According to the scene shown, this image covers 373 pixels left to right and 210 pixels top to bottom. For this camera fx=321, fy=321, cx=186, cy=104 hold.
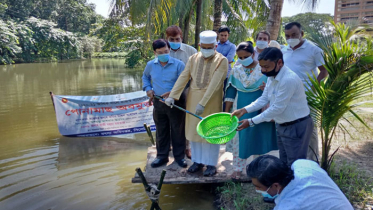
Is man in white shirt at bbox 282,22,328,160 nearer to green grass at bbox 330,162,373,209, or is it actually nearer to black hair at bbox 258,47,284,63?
green grass at bbox 330,162,373,209

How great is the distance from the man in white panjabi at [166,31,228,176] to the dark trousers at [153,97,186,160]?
0.23 metres

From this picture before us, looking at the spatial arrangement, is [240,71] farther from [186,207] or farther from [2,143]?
[2,143]

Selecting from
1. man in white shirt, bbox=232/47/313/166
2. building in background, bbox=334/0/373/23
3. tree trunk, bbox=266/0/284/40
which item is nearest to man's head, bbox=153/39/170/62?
man in white shirt, bbox=232/47/313/166

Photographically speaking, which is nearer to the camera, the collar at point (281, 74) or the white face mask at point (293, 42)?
the collar at point (281, 74)

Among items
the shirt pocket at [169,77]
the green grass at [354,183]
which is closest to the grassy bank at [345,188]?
the green grass at [354,183]

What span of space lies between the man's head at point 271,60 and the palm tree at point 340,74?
0.79 m

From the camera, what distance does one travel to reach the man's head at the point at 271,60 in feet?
8.91

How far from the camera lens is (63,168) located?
5.50 meters

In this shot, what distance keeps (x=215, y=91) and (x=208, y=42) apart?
557mm

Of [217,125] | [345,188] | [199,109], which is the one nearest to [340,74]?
[345,188]

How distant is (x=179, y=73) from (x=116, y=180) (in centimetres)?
199

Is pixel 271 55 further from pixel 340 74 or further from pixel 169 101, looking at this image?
pixel 169 101

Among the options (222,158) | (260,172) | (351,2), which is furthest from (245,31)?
(260,172)

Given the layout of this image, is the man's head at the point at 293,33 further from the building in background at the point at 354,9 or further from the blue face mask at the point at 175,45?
the building in background at the point at 354,9
